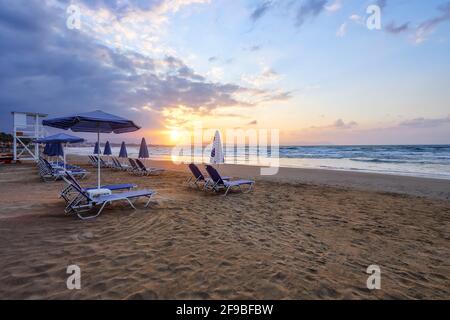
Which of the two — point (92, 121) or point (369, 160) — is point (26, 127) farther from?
point (369, 160)

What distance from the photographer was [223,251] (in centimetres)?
317

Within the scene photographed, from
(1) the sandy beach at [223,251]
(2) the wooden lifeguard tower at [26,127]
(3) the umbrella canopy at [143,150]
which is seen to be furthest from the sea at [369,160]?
(2) the wooden lifeguard tower at [26,127]

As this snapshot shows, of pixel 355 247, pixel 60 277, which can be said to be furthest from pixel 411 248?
pixel 60 277

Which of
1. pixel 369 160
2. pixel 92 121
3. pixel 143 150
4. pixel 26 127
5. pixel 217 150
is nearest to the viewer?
pixel 92 121

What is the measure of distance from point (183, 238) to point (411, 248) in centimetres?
357

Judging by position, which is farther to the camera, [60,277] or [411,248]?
[411,248]

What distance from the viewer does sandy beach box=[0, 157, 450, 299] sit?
2.32 m

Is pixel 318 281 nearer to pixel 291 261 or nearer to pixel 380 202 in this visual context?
pixel 291 261

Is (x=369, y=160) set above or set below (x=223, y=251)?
above

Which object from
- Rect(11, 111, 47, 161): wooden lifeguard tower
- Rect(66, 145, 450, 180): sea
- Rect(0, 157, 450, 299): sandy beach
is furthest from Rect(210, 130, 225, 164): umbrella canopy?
Rect(11, 111, 47, 161): wooden lifeguard tower

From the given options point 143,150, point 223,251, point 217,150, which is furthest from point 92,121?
point 143,150
